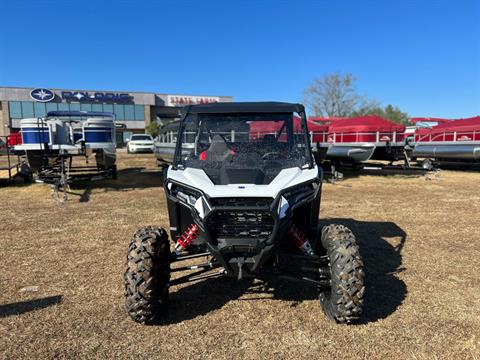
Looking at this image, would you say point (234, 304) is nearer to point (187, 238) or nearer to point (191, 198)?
point (187, 238)

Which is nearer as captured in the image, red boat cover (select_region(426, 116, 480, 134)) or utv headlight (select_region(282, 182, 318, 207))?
utv headlight (select_region(282, 182, 318, 207))

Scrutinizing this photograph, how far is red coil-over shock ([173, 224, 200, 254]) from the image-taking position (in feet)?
10.9

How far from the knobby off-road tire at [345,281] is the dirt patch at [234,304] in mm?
154

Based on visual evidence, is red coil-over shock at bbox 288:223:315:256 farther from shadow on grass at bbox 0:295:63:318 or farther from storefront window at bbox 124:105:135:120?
storefront window at bbox 124:105:135:120

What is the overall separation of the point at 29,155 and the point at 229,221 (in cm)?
887

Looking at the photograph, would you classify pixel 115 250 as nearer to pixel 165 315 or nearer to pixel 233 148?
pixel 165 315

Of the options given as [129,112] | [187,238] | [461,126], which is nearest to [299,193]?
[187,238]

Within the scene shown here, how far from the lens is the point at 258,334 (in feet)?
9.73

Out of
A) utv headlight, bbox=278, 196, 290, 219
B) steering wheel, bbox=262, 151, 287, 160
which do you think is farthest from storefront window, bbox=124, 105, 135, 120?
utv headlight, bbox=278, 196, 290, 219

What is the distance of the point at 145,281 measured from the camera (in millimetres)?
2969

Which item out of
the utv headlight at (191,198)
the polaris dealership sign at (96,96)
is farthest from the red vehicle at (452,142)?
the polaris dealership sign at (96,96)

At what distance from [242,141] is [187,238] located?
43.4 inches

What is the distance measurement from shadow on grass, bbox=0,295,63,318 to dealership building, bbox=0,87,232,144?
4435cm

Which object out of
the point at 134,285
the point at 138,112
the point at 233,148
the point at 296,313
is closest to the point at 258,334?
the point at 296,313
